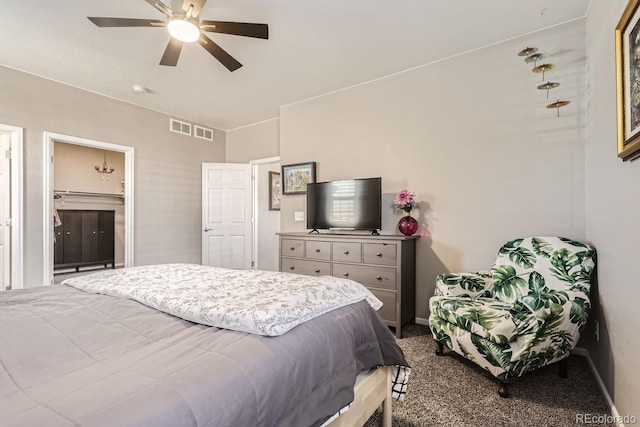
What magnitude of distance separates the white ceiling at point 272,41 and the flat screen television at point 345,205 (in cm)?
A: 121

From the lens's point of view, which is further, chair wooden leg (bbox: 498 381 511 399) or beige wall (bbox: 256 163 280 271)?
beige wall (bbox: 256 163 280 271)

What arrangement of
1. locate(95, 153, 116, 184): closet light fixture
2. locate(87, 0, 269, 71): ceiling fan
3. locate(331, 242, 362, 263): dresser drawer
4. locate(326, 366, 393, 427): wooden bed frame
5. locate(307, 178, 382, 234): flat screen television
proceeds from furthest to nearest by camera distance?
1. locate(95, 153, 116, 184): closet light fixture
2. locate(307, 178, 382, 234): flat screen television
3. locate(331, 242, 362, 263): dresser drawer
4. locate(87, 0, 269, 71): ceiling fan
5. locate(326, 366, 393, 427): wooden bed frame

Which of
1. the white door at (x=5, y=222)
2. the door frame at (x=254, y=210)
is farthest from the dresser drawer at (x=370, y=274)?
the white door at (x=5, y=222)

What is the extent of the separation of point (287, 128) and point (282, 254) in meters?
1.78

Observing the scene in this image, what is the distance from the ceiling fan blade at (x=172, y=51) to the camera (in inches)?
88.7

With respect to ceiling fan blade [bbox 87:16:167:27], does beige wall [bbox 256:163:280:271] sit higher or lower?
lower

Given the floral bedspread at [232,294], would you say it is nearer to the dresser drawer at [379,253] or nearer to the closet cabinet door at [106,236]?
the dresser drawer at [379,253]

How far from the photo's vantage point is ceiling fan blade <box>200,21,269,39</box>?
6.72ft

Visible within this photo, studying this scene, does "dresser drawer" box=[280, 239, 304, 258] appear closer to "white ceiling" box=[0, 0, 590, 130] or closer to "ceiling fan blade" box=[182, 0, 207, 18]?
"white ceiling" box=[0, 0, 590, 130]

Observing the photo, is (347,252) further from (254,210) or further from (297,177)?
(254,210)

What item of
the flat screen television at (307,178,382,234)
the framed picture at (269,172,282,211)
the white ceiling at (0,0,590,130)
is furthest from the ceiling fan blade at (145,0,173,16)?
the framed picture at (269,172,282,211)

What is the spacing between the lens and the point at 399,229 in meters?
3.18

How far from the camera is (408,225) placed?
3.06m

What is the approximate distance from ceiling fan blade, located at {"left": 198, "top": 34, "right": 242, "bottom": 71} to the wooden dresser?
Result: 5.95 feet
